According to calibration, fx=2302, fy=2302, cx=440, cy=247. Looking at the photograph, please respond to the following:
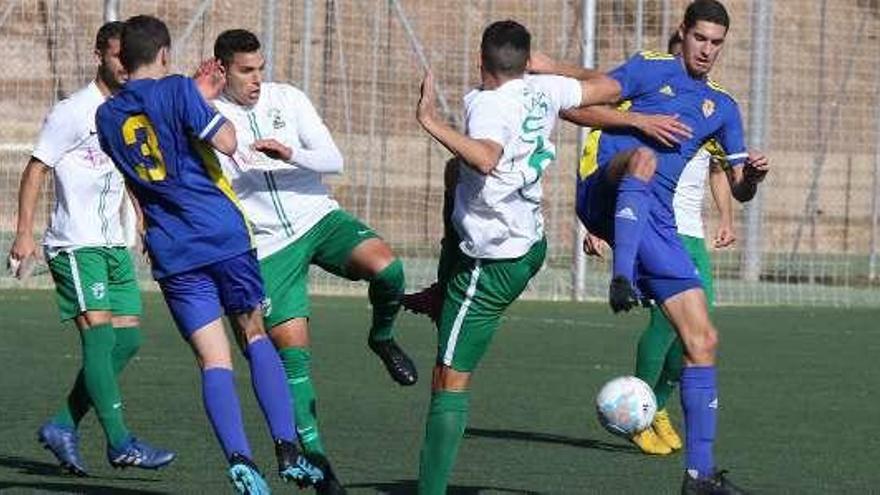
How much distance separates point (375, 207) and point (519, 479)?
17686mm

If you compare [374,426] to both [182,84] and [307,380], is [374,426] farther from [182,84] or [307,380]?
[182,84]

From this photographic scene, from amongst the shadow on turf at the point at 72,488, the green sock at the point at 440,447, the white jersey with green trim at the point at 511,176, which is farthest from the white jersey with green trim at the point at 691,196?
the shadow on turf at the point at 72,488

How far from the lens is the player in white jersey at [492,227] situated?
840 centimetres

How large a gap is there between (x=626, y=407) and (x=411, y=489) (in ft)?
3.12

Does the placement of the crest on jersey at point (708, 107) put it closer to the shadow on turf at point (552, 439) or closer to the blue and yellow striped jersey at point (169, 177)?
the shadow on turf at point (552, 439)

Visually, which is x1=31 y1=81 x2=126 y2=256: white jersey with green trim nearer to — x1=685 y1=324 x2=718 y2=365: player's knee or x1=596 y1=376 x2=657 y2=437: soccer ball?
x1=596 y1=376 x2=657 y2=437: soccer ball

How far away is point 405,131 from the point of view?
97.0 feet

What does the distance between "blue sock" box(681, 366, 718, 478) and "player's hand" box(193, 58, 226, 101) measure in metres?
2.20

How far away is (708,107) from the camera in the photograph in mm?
9680

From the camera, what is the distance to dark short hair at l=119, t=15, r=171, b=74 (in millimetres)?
8555

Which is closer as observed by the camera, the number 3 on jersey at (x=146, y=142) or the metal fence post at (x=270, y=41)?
the number 3 on jersey at (x=146, y=142)

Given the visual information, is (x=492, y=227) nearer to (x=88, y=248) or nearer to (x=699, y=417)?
(x=699, y=417)

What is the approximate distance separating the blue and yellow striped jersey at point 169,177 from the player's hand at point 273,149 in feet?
0.69

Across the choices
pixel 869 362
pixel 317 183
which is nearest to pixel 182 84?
pixel 317 183
